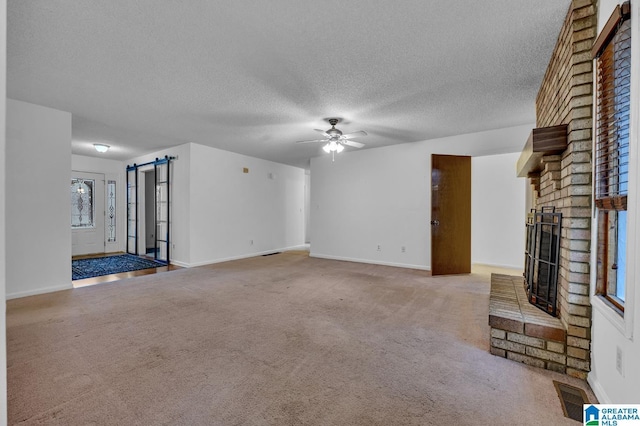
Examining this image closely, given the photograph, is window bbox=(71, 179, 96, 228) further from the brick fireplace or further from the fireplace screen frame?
the fireplace screen frame

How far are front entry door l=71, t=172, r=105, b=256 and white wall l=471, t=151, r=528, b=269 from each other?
8.81m

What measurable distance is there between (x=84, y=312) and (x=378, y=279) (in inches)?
150

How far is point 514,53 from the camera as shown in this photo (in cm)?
249

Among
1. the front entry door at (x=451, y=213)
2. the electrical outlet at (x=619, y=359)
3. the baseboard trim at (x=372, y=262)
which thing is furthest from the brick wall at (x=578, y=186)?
the baseboard trim at (x=372, y=262)

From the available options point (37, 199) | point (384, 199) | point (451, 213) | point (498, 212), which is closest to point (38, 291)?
point (37, 199)

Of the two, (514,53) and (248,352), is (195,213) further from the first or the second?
(514,53)

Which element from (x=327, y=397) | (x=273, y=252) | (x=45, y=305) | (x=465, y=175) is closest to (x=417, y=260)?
(x=465, y=175)

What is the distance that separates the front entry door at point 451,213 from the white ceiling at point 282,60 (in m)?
0.77

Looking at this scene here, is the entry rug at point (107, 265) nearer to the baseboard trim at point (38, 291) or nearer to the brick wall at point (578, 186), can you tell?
the baseboard trim at point (38, 291)

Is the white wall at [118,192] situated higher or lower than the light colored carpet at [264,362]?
higher

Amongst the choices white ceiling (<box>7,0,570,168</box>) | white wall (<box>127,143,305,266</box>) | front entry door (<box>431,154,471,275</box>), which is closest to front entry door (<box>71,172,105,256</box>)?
white wall (<box>127,143,305,266</box>)

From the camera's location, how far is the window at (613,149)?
1.48 m

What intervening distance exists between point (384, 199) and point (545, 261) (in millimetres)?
3574

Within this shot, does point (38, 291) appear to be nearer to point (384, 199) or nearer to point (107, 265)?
point (107, 265)
